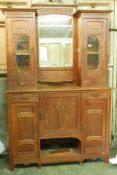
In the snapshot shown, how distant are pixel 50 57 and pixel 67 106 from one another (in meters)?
0.72

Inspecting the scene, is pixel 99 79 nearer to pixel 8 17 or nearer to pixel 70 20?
pixel 70 20

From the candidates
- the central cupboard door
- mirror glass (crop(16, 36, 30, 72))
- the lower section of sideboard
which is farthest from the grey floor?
mirror glass (crop(16, 36, 30, 72))

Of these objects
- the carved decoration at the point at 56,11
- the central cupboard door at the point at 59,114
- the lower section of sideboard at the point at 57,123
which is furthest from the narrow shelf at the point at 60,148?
the carved decoration at the point at 56,11

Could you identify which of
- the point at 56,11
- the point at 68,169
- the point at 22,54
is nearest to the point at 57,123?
the point at 68,169

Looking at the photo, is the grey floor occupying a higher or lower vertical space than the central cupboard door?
lower

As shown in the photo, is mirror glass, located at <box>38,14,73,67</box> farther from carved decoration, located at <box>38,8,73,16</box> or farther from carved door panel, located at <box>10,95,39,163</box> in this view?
carved door panel, located at <box>10,95,39,163</box>

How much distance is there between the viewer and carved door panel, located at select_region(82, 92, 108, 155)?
3.10m

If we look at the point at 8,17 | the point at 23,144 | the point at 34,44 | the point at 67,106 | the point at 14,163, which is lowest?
the point at 14,163

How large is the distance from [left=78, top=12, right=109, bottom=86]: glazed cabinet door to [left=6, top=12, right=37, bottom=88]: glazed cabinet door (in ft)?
1.92

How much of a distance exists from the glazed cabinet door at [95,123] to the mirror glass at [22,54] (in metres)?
0.80

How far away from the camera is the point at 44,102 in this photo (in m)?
3.04

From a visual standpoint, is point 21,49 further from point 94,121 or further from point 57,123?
point 94,121

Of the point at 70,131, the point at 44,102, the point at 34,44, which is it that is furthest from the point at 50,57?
the point at 70,131

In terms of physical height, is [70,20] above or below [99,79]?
above
